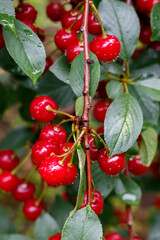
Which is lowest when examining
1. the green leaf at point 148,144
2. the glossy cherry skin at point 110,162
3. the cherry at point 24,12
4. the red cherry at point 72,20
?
the green leaf at point 148,144

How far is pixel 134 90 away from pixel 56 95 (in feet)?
0.89

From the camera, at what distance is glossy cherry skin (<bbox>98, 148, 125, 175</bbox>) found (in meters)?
0.66

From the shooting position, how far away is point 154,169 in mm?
1804

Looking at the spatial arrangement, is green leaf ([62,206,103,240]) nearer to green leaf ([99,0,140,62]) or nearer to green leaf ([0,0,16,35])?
green leaf ([0,0,16,35])

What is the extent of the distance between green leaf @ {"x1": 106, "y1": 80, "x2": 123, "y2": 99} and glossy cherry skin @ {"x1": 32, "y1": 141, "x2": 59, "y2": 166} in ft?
0.89

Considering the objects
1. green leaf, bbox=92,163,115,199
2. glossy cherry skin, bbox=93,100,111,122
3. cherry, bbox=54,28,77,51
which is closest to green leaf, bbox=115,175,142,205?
green leaf, bbox=92,163,115,199

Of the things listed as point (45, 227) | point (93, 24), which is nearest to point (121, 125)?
point (93, 24)

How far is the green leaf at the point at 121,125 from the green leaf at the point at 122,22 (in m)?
0.24

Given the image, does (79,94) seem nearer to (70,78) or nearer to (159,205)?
(70,78)

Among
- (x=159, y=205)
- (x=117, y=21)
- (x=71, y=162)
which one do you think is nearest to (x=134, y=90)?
(x=117, y=21)

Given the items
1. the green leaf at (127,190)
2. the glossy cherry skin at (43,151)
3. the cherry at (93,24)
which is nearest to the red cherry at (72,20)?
the cherry at (93,24)

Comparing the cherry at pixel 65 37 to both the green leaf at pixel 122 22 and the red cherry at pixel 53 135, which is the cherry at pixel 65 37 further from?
the red cherry at pixel 53 135

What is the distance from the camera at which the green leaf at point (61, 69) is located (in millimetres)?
760

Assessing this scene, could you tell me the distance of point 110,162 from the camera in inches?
25.8
